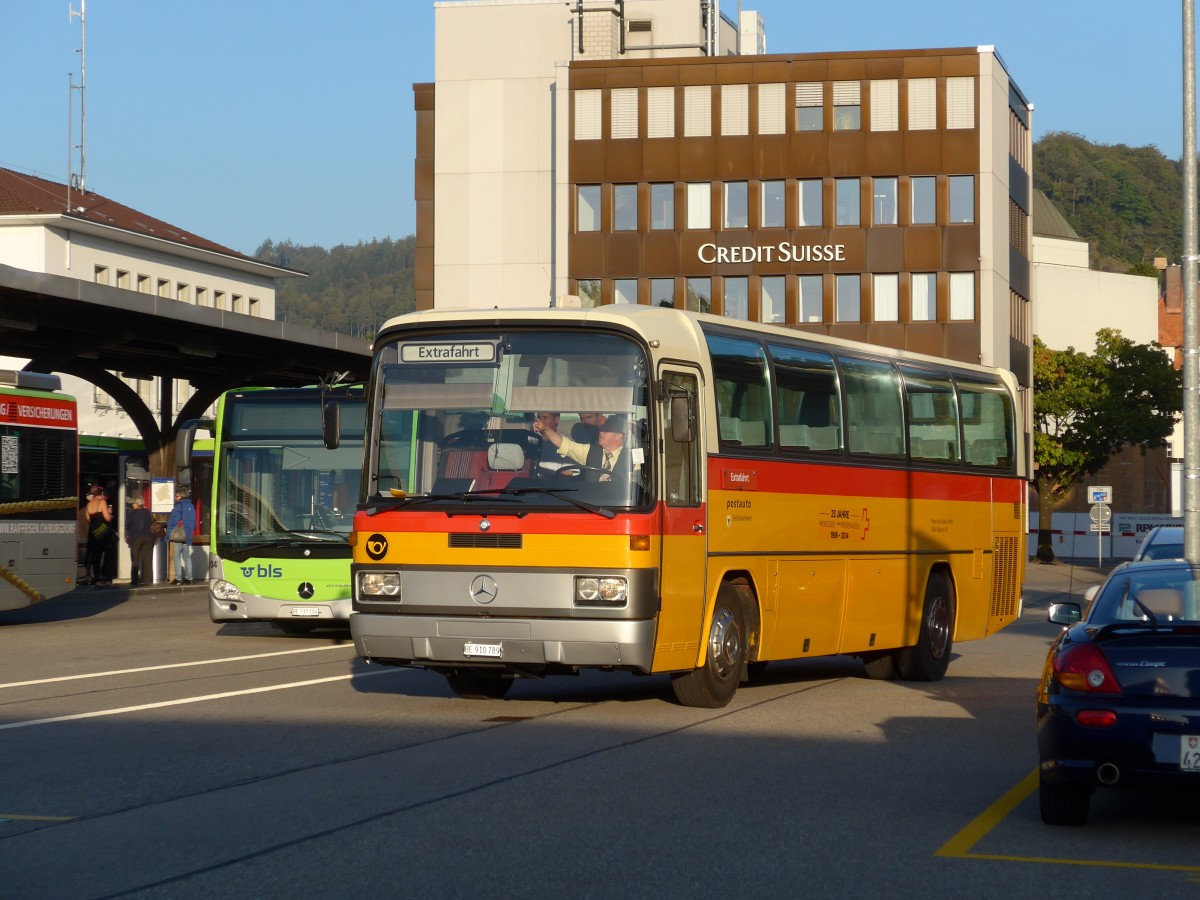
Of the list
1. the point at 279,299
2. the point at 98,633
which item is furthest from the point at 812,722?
the point at 279,299

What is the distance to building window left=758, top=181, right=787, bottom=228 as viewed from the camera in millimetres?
67812

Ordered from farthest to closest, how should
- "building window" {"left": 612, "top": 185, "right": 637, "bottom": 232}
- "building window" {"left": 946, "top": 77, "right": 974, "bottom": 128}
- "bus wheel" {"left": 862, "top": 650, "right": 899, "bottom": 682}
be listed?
1. "building window" {"left": 612, "top": 185, "right": 637, "bottom": 232}
2. "building window" {"left": 946, "top": 77, "right": 974, "bottom": 128}
3. "bus wheel" {"left": 862, "top": 650, "right": 899, "bottom": 682}

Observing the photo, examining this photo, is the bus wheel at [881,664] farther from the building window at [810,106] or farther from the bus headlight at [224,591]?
the building window at [810,106]

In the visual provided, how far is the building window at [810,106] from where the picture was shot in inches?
2643

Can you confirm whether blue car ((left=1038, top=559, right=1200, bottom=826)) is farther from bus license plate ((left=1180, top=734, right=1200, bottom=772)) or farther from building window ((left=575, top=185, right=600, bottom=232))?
building window ((left=575, top=185, right=600, bottom=232))

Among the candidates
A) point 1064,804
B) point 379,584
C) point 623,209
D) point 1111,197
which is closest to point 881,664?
point 379,584

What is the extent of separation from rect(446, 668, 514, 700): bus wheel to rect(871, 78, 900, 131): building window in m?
54.2

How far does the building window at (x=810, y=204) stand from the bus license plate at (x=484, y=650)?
5605 cm

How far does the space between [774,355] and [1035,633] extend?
13.4 metres

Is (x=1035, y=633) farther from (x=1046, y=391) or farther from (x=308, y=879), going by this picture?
(x=1046, y=391)

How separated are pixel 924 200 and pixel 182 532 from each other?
37877 millimetres

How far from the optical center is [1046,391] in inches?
2943

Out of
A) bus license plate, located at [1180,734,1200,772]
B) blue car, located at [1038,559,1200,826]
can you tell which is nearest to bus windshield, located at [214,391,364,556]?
blue car, located at [1038,559,1200,826]

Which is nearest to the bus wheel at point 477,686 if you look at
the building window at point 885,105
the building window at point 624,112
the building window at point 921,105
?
the building window at point 885,105
